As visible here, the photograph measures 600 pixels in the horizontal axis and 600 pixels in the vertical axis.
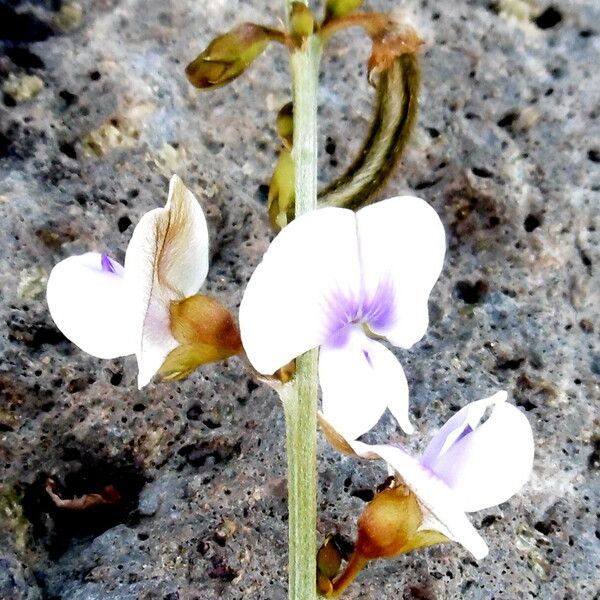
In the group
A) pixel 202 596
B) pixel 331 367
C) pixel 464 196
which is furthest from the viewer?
pixel 464 196

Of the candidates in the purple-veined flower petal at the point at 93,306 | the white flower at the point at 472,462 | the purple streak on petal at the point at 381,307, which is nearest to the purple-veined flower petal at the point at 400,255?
the purple streak on petal at the point at 381,307

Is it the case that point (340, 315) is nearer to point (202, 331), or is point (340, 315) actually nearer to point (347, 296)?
point (347, 296)

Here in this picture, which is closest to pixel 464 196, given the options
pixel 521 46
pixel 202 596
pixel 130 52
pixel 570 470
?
pixel 521 46

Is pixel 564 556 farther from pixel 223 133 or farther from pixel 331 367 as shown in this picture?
pixel 223 133

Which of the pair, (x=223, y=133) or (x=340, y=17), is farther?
(x=223, y=133)

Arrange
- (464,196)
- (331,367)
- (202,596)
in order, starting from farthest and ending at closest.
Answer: (464,196), (202,596), (331,367)

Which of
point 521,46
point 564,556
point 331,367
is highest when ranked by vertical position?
point 521,46

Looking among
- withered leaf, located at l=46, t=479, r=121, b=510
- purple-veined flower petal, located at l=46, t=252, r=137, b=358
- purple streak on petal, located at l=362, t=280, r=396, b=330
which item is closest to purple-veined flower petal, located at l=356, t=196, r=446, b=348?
purple streak on petal, located at l=362, t=280, r=396, b=330

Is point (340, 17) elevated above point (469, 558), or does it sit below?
above
